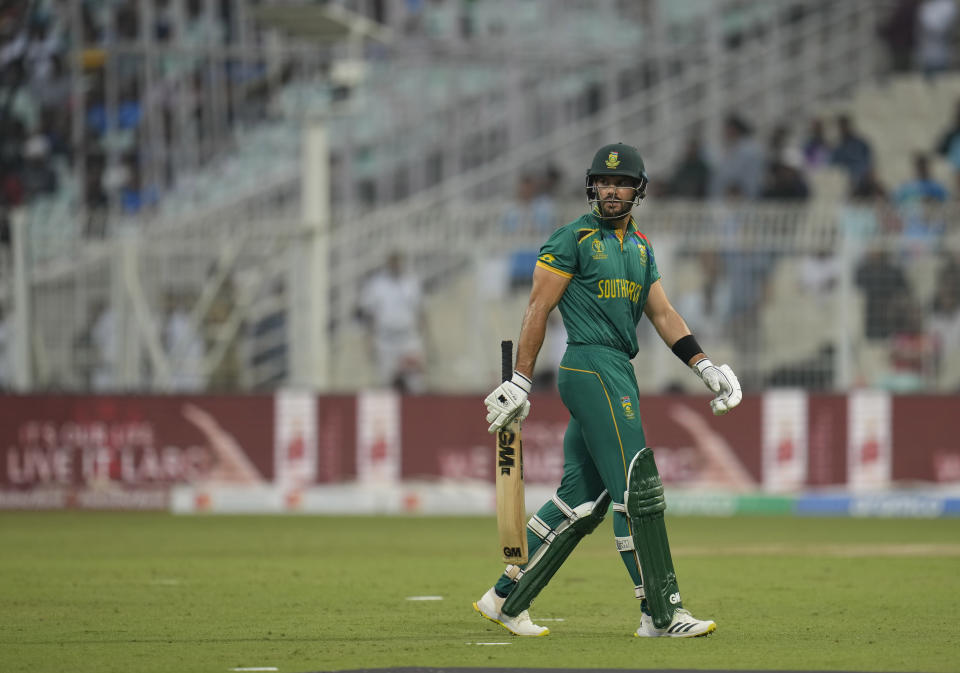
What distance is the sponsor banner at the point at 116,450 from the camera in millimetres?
19547

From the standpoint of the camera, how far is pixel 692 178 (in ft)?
76.0

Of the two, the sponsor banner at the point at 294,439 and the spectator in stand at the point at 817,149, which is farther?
the spectator in stand at the point at 817,149

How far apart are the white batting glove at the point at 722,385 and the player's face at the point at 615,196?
93cm

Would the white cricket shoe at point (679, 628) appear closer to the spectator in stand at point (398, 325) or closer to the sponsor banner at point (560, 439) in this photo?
the sponsor banner at point (560, 439)

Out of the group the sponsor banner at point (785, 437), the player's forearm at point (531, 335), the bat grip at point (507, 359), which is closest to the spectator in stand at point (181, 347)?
the sponsor banner at point (785, 437)

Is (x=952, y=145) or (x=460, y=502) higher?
(x=952, y=145)

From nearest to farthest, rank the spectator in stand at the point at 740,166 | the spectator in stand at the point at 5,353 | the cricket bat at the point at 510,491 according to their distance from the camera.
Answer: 1. the cricket bat at the point at 510,491
2. the spectator in stand at the point at 5,353
3. the spectator in stand at the point at 740,166

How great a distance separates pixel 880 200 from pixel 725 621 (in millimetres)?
13942

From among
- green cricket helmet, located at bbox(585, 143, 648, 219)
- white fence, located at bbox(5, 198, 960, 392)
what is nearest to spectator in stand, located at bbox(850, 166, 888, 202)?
white fence, located at bbox(5, 198, 960, 392)

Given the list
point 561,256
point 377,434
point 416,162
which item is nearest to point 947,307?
point 377,434

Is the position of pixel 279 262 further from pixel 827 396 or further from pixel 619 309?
pixel 619 309

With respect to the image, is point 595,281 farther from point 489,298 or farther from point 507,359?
point 489,298

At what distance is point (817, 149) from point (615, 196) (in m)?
16.3

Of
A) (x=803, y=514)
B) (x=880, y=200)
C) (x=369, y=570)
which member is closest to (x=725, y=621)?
(x=369, y=570)
